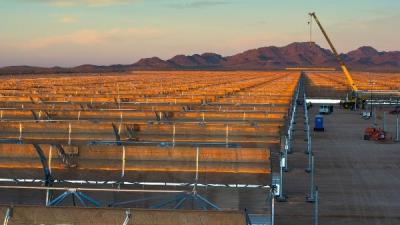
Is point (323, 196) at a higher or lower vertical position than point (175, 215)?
lower

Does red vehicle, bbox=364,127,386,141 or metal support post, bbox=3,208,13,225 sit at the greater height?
metal support post, bbox=3,208,13,225

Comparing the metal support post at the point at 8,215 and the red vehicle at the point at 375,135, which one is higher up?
the metal support post at the point at 8,215

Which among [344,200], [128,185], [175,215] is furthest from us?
[344,200]

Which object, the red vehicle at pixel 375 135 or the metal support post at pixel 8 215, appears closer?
the metal support post at pixel 8 215

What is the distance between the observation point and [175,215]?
10922 mm

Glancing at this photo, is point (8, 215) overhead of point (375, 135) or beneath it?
overhead

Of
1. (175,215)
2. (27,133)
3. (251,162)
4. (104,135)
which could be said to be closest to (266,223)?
(251,162)

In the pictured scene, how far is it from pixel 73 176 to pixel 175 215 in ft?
28.6

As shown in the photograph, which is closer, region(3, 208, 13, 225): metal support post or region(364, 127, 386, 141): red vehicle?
region(3, 208, 13, 225): metal support post

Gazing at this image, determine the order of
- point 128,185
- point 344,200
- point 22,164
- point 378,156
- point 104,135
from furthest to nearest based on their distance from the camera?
point 378,156
point 104,135
point 344,200
point 22,164
point 128,185

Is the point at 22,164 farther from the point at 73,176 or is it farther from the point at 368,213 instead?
the point at 368,213

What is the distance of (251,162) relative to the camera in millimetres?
19141

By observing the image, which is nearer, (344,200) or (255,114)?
(344,200)

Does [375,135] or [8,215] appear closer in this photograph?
[8,215]
